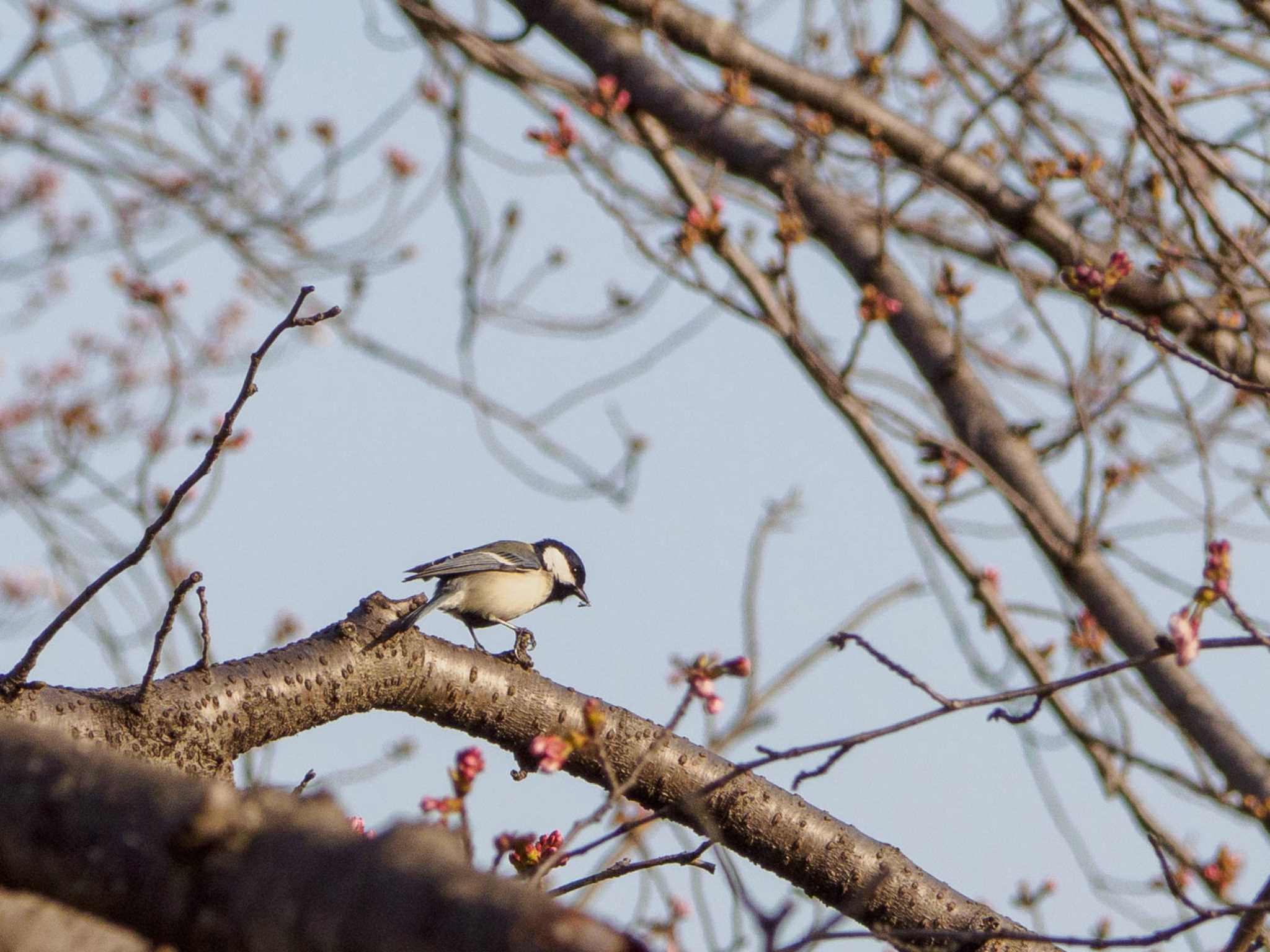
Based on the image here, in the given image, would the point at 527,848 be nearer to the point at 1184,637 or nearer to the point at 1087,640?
the point at 1184,637

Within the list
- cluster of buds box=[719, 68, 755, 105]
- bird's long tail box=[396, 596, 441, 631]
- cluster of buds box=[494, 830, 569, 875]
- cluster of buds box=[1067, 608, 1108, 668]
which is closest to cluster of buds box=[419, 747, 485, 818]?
cluster of buds box=[494, 830, 569, 875]

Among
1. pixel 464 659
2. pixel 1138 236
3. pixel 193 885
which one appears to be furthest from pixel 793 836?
pixel 1138 236

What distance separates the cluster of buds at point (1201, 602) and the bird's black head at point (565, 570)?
148 inches

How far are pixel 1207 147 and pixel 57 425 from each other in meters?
5.54

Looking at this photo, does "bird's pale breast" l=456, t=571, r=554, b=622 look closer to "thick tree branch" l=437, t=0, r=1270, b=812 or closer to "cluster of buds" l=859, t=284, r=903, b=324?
"thick tree branch" l=437, t=0, r=1270, b=812

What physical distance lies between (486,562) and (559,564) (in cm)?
89

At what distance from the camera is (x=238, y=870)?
45.7 inches

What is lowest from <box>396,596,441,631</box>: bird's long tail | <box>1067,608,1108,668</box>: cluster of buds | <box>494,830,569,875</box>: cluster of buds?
<box>494,830,569,875</box>: cluster of buds

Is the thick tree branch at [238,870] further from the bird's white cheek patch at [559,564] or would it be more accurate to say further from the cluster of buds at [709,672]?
the bird's white cheek patch at [559,564]

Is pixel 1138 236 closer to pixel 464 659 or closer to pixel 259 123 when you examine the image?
pixel 464 659

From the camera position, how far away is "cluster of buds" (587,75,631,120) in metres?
5.36

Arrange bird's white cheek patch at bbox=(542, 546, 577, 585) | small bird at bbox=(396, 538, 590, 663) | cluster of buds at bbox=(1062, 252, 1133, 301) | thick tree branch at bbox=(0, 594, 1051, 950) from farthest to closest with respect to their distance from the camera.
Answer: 1. bird's white cheek patch at bbox=(542, 546, 577, 585)
2. small bird at bbox=(396, 538, 590, 663)
3. cluster of buds at bbox=(1062, 252, 1133, 301)
4. thick tree branch at bbox=(0, 594, 1051, 950)

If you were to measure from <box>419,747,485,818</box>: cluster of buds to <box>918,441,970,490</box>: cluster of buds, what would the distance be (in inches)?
124

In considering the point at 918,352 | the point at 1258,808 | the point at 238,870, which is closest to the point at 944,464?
the point at 918,352
